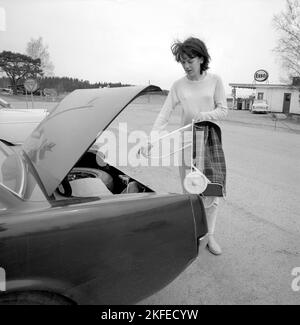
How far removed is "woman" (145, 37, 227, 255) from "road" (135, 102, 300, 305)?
0.50m

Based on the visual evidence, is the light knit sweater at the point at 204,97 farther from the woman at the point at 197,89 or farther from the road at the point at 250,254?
the road at the point at 250,254

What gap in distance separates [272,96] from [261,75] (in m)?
3.10

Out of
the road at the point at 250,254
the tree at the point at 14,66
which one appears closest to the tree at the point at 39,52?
the tree at the point at 14,66

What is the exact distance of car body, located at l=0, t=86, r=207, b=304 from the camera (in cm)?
132

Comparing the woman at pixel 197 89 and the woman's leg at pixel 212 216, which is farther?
the woman's leg at pixel 212 216

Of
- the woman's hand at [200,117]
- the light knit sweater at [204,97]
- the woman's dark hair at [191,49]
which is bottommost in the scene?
the woman's hand at [200,117]

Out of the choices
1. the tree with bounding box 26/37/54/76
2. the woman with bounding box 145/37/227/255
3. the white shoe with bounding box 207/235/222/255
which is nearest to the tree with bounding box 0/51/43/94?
the tree with bounding box 26/37/54/76

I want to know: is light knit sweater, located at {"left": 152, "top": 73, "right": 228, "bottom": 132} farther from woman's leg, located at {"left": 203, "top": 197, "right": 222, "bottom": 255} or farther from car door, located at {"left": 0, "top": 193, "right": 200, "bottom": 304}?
car door, located at {"left": 0, "top": 193, "right": 200, "bottom": 304}

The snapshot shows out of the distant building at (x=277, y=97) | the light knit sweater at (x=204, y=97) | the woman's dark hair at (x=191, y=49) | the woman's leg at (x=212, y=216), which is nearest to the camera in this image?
the woman's dark hair at (x=191, y=49)

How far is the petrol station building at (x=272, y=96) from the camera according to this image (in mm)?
31984

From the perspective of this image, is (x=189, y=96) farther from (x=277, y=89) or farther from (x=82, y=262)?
(x=277, y=89)

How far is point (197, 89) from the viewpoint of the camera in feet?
8.34

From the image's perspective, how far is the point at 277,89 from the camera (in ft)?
112
